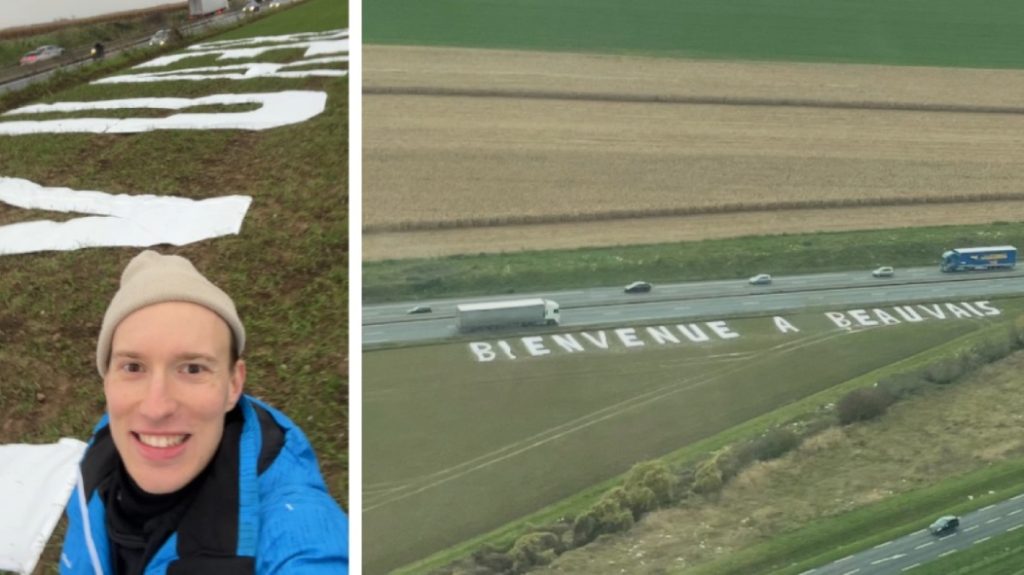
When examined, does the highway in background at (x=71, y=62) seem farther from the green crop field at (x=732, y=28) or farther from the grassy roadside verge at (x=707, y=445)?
the grassy roadside verge at (x=707, y=445)

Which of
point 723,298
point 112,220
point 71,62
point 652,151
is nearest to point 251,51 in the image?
point 71,62

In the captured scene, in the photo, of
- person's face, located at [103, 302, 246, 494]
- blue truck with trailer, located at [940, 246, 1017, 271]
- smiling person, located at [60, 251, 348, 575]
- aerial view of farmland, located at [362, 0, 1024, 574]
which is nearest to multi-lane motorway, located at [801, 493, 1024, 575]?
aerial view of farmland, located at [362, 0, 1024, 574]

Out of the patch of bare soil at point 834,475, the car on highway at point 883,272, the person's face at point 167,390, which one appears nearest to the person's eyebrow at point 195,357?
the person's face at point 167,390

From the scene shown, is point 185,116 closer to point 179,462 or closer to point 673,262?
point 179,462

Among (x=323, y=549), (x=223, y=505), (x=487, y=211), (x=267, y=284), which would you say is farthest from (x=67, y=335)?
(x=487, y=211)

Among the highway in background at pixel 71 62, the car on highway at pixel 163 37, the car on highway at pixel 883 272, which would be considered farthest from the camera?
the car on highway at pixel 883 272

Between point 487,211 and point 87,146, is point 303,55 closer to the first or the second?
point 87,146
